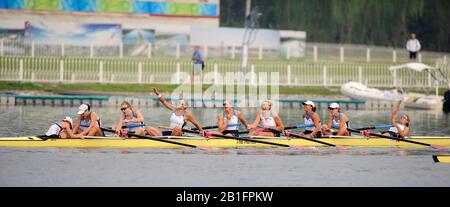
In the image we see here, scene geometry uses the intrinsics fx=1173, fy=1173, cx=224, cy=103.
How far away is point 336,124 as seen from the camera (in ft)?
107

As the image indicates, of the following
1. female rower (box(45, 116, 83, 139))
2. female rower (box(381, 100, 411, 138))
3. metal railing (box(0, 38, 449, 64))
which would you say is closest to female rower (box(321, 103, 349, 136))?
female rower (box(381, 100, 411, 138))

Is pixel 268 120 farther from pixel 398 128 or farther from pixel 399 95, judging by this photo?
pixel 399 95

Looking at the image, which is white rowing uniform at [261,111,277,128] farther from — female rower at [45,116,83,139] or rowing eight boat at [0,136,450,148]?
female rower at [45,116,83,139]

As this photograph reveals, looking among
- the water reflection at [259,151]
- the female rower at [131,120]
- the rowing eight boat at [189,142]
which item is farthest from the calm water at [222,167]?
the female rower at [131,120]

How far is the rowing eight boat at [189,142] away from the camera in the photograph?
97.7ft

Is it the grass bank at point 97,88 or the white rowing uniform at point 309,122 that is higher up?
the grass bank at point 97,88

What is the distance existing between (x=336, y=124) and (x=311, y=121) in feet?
3.12

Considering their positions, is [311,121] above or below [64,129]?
above

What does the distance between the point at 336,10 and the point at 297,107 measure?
17803mm

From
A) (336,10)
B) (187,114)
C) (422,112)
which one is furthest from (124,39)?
(187,114)

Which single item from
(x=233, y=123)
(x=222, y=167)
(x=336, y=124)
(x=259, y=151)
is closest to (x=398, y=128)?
(x=336, y=124)

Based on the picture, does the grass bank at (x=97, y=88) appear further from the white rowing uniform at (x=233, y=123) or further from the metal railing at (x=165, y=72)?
the white rowing uniform at (x=233, y=123)

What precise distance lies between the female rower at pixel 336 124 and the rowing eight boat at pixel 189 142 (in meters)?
0.39
